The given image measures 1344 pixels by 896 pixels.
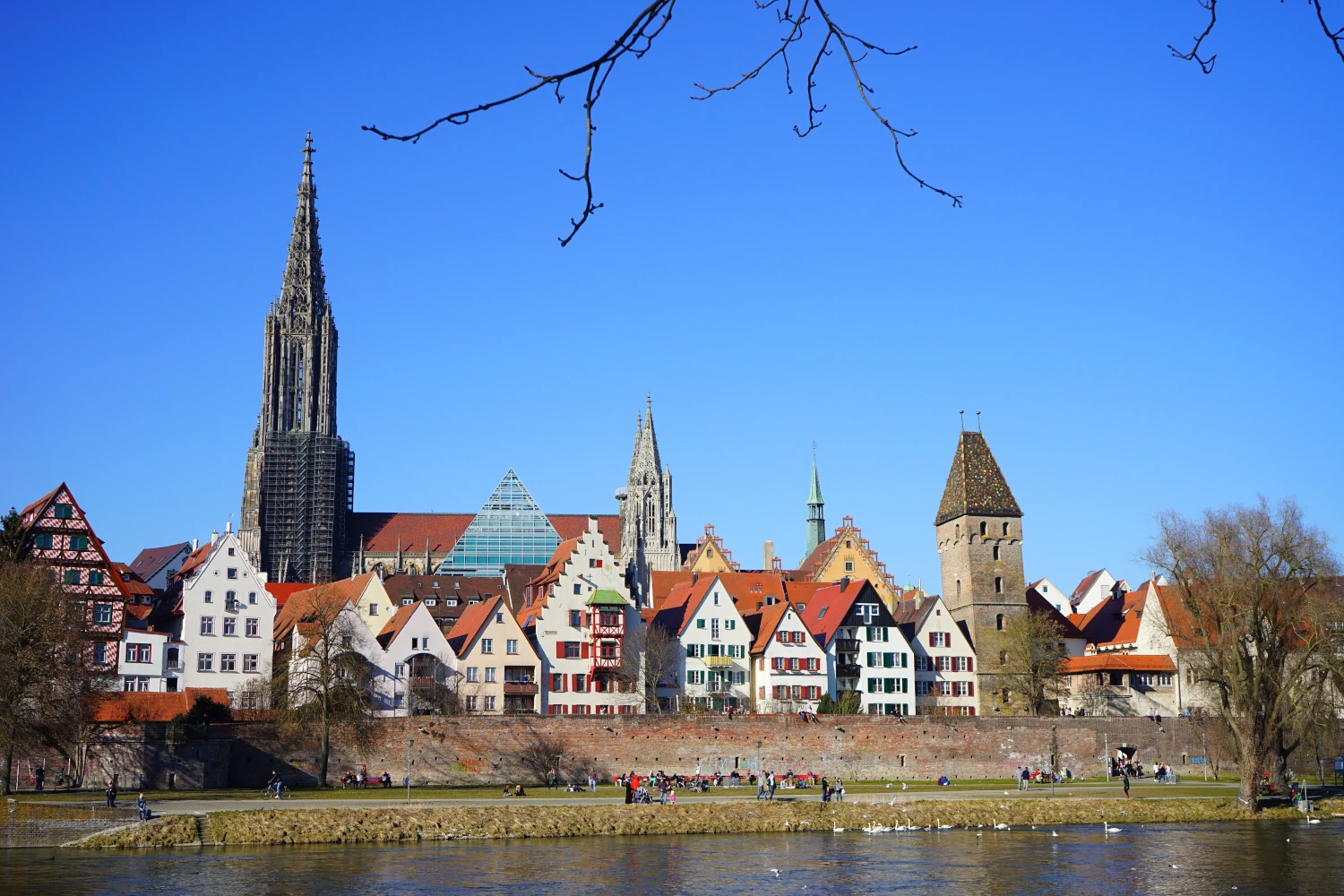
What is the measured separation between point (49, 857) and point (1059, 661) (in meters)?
62.1

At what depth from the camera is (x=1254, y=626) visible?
58.7 metres

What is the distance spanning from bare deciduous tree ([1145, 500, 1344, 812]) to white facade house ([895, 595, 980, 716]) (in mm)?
28172

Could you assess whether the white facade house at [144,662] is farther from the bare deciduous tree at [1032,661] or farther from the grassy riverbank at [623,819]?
A: the bare deciduous tree at [1032,661]

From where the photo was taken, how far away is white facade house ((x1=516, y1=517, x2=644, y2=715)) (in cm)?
8012

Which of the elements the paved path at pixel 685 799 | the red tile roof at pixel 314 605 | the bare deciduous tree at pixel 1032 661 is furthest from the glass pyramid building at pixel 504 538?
the paved path at pixel 685 799

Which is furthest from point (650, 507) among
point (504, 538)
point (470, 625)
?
point (470, 625)

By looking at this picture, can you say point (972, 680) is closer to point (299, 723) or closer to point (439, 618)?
point (439, 618)

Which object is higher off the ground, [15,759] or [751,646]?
[751,646]

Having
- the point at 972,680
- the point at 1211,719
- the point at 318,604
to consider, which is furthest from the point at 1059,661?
the point at 318,604

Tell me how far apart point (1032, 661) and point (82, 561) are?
2123 inches

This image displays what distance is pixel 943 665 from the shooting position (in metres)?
89.1

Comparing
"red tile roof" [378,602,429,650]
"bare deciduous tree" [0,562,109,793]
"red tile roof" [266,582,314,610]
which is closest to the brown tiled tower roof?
"red tile roof" [378,602,429,650]

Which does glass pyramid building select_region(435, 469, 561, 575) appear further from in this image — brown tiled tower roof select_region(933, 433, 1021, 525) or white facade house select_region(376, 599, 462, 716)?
white facade house select_region(376, 599, 462, 716)

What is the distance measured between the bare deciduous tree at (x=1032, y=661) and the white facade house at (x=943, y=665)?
2308 mm
